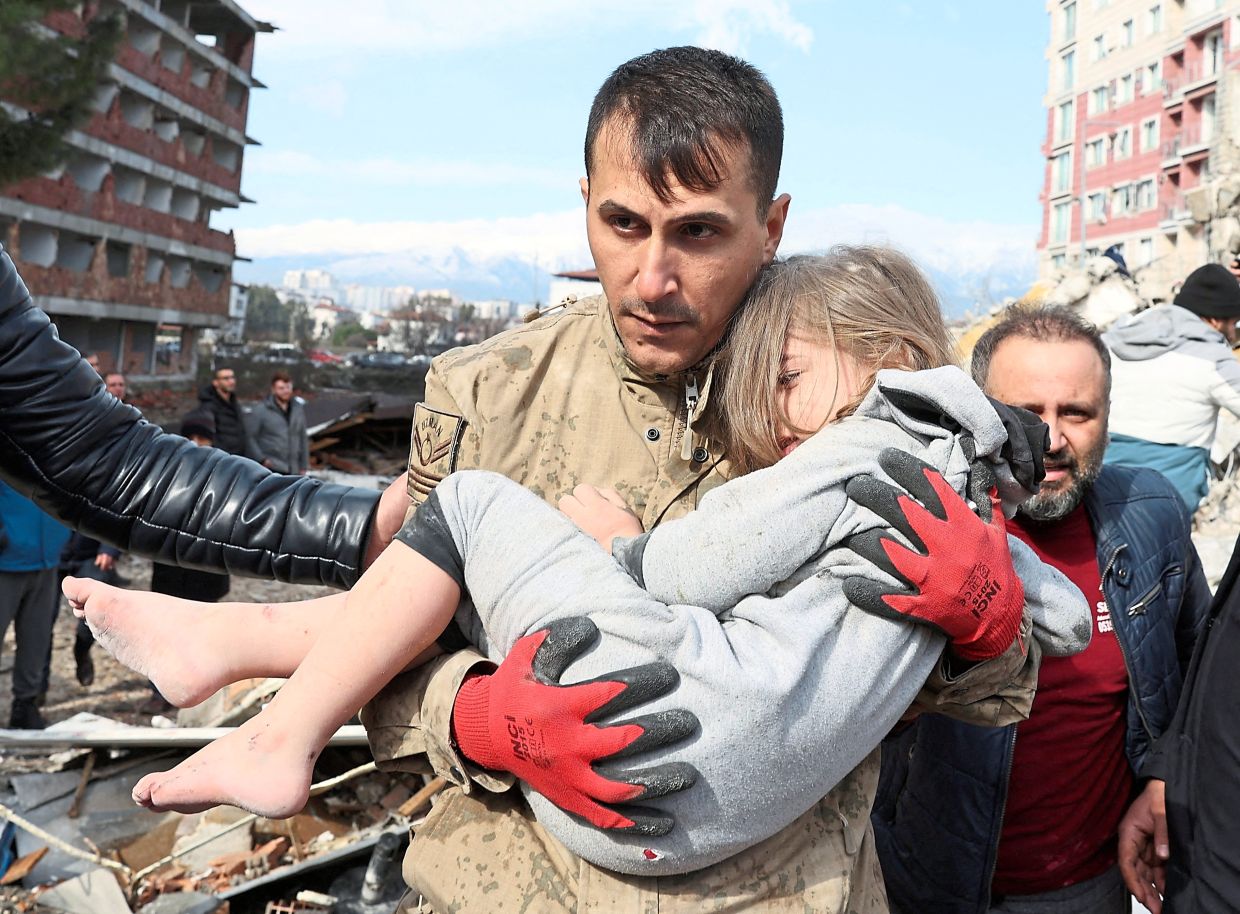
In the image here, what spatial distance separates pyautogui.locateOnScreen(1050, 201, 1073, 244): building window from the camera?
50.1 metres

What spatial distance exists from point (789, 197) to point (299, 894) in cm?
326

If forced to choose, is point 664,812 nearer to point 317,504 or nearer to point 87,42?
point 317,504

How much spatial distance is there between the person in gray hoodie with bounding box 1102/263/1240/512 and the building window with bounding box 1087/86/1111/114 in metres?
48.1

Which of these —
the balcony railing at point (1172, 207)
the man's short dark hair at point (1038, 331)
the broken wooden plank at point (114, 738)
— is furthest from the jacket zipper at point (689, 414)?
the balcony railing at point (1172, 207)

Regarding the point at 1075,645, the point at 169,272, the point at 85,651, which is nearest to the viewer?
the point at 1075,645

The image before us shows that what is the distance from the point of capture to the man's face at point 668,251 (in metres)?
1.85

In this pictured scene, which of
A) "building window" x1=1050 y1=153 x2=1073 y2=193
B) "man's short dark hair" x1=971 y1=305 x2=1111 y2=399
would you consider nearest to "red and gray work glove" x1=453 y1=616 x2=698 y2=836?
"man's short dark hair" x1=971 y1=305 x2=1111 y2=399

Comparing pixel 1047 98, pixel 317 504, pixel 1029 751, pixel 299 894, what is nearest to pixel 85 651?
pixel 299 894

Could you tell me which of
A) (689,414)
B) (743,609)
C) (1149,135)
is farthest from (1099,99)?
(743,609)

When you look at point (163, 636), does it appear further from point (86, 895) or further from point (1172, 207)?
point (1172, 207)

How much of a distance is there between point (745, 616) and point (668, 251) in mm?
700

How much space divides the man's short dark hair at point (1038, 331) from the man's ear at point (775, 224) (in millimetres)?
891

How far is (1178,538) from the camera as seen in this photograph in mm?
2689

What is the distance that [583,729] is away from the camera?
4.76 ft
